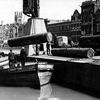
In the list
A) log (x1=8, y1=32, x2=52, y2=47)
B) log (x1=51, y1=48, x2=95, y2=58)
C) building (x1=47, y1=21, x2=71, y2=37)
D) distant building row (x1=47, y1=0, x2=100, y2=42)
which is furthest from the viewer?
building (x1=47, y1=21, x2=71, y2=37)

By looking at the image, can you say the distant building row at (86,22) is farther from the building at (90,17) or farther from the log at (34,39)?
the log at (34,39)

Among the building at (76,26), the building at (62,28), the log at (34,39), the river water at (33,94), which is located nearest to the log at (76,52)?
the log at (34,39)

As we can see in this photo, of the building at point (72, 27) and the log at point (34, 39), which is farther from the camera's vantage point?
the building at point (72, 27)

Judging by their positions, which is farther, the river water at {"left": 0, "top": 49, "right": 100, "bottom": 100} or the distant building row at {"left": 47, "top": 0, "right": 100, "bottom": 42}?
the distant building row at {"left": 47, "top": 0, "right": 100, "bottom": 42}

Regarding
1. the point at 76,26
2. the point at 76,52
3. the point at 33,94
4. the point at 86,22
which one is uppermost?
the point at 86,22

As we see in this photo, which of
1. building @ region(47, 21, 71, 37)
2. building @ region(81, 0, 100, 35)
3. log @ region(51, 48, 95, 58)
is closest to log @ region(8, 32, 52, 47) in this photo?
log @ region(51, 48, 95, 58)

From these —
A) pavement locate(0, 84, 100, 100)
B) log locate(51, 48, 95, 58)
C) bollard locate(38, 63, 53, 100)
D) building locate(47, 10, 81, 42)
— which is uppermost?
building locate(47, 10, 81, 42)

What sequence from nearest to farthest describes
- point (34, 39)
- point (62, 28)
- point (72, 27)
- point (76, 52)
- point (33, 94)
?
point (33, 94) → point (76, 52) → point (34, 39) → point (72, 27) → point (62, 28)

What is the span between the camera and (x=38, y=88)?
19.7m

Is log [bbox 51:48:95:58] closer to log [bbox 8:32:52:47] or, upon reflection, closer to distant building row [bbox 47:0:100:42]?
log [bbox 8:32:52:47]

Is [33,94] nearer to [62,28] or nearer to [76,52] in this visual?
[76,52]

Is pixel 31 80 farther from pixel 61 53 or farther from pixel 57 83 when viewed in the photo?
pixel 61 53

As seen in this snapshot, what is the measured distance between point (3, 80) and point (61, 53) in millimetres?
9099

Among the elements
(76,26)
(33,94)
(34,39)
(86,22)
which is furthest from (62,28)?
(33,94)
